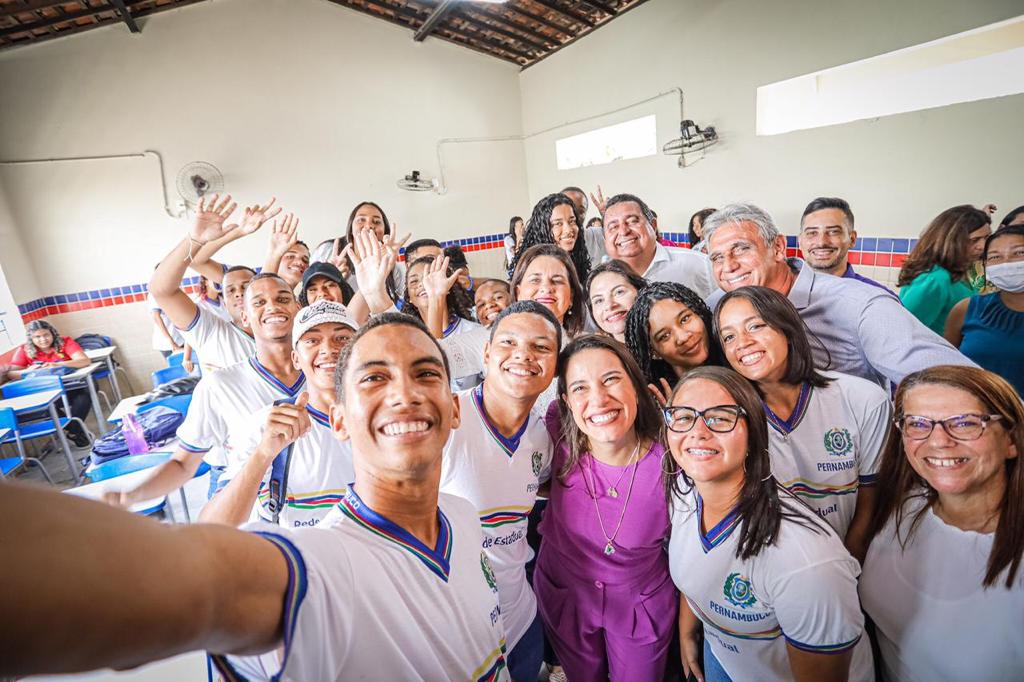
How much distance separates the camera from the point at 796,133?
5121 millimetres

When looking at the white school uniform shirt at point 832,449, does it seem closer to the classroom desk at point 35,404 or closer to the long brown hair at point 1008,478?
the long brown hair at point 1008,478

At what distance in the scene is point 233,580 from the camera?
596mm

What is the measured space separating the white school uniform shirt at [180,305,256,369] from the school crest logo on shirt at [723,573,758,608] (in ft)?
10.5

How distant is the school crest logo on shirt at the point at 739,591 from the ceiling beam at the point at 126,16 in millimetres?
9346

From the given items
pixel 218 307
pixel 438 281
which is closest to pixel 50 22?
pixel 218 307

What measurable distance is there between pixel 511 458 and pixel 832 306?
1.71m

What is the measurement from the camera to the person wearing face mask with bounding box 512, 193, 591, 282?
11.7ft

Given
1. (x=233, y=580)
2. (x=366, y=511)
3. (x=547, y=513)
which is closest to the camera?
(x=233, y=580)

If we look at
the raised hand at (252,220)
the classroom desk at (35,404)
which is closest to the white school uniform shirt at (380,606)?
the raised hand at (252,220)

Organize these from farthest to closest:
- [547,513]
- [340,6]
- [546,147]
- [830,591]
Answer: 1. [546,147]
2. [340,6]
3. [547,513]
4. [830,591]

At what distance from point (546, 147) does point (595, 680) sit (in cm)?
965

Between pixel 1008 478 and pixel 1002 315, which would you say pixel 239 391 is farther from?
pixel 1002 315

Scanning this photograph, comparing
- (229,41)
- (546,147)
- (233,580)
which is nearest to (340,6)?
(229,41)

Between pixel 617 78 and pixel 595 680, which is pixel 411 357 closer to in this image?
pixel 595 680
